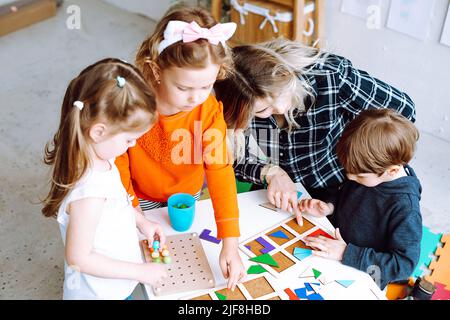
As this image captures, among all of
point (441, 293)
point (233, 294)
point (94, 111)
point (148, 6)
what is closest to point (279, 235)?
point (233, 294)

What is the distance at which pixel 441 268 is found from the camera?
1.82 meters

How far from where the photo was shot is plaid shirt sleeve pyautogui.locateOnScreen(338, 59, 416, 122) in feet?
5.44

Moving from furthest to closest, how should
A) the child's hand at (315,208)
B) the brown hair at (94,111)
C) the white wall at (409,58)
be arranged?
the white wall at (409,58)
the child's hand at (315,208)
the brown hair at (94,111)

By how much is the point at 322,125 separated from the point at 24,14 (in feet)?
9.99

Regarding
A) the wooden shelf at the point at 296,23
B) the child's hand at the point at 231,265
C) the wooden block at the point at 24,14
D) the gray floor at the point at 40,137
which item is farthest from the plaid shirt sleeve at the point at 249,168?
the wooden block at the point at 24,14

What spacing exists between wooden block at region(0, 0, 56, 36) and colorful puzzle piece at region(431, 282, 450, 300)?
3440mm

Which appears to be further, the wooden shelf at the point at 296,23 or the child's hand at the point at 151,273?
the wooden shelf at the point at 296,23

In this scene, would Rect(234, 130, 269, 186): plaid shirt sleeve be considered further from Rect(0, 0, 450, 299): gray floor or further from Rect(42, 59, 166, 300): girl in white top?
Rect(0, 0, 450, 299): gray floor

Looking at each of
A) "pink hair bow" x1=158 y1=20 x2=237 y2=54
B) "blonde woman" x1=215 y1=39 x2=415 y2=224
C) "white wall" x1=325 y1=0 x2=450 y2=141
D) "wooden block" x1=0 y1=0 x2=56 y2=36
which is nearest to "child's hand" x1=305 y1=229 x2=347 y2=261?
"blonde woman" x1=215 y1=39 x2=415 y2=224

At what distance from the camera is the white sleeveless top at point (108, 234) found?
109cm

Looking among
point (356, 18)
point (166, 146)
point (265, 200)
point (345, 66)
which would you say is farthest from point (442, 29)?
point (166, 146)

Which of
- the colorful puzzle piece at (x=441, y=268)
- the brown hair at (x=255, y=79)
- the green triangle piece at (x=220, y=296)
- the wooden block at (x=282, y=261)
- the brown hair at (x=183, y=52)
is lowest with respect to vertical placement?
the colorful puzzle piece at (x=441, y=268)

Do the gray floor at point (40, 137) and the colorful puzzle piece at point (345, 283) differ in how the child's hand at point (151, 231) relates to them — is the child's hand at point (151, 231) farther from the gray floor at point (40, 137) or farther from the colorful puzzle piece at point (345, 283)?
the gray floor at point (40, 137)

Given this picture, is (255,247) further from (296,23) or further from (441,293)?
(296,23)
